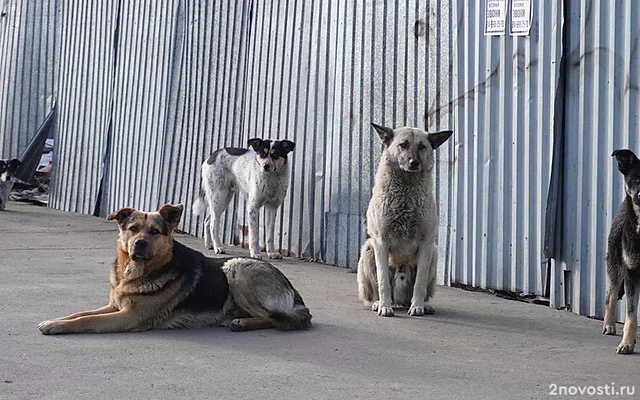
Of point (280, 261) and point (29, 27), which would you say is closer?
point (280, 261)

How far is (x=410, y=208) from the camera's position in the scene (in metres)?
7.74

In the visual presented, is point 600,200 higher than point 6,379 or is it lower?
higher

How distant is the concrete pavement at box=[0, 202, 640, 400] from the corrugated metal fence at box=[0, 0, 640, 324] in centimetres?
73

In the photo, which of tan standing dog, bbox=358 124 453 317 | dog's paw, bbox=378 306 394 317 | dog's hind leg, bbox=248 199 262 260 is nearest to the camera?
dog's paw, bbox=378 306 394 317

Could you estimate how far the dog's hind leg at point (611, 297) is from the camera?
Answer: 6762mm

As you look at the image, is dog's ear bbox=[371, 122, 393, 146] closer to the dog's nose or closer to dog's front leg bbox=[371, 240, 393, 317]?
dog's front leg bbox=[371, 240, 393, 317]

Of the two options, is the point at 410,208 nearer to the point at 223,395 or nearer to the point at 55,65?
the point at 223,395

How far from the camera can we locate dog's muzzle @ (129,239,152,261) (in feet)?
21.0

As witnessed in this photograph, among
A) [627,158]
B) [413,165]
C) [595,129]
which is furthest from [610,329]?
[413,165]

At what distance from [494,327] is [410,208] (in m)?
1.17

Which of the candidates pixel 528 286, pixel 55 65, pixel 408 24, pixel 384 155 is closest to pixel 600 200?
pixel 528 286

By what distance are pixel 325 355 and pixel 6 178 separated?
10.4m

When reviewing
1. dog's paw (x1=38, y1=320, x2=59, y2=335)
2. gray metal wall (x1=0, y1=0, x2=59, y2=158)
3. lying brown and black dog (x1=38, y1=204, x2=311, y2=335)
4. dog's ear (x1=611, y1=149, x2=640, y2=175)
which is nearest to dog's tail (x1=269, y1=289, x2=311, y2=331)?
lying brown and black dog (x1=38, y1=204, x2=311, y2=335)

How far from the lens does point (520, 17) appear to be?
8.39 m
